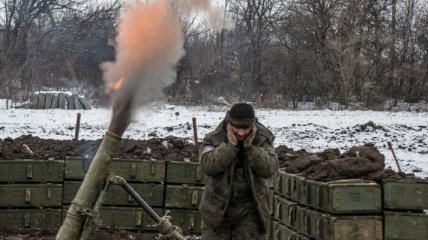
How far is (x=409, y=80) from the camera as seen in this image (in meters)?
28.9

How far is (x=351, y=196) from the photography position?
6.65m

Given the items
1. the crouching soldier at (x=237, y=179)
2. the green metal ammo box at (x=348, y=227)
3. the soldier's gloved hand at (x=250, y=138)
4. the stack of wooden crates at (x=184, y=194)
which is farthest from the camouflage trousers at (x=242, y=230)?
the stack of wooden crates at (x=184, y=194)

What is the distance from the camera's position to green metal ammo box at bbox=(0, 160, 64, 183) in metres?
9.20

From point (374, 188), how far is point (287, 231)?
1.53 m

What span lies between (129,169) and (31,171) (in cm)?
143

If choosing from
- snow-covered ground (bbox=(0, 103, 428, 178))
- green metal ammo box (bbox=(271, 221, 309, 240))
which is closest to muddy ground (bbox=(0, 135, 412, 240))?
green metal ammo box (bbox=(271, 221, 309, 240))

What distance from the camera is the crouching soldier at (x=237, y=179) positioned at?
464cm

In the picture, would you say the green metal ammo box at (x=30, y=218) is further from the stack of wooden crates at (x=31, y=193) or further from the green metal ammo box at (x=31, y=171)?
the green metal ammo box at (x=31, y=171)

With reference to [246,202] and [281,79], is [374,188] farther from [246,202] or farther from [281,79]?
[281,79]

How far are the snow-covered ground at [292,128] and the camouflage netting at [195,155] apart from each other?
3761 mm

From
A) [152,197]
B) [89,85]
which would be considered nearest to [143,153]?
[152,197]

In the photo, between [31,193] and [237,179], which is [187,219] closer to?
[31,193]

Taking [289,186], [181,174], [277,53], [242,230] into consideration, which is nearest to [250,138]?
[242,230]

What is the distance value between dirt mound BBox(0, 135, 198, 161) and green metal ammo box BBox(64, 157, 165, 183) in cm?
22
